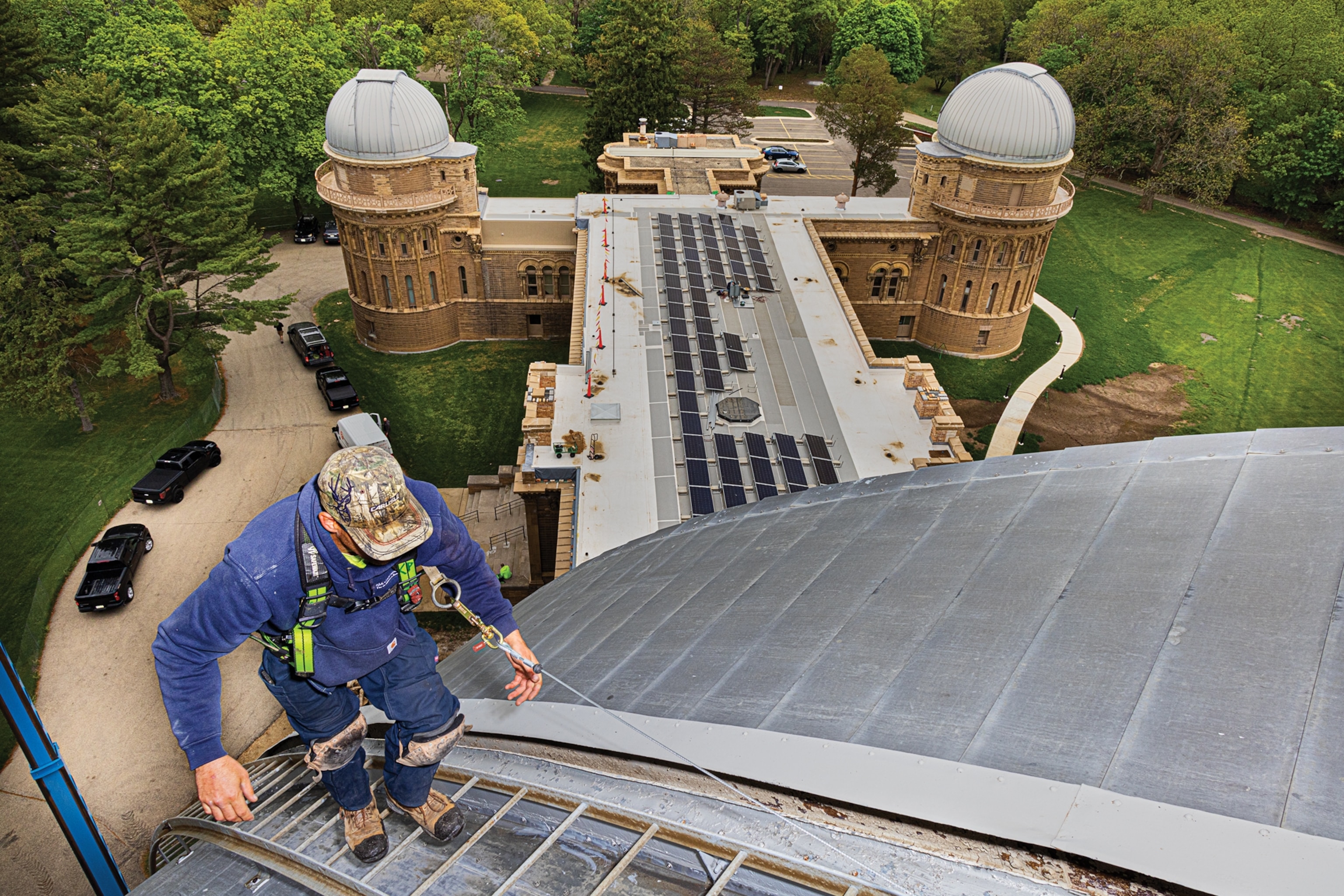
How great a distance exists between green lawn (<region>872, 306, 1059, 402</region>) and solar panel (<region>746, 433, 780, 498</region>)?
20.4m

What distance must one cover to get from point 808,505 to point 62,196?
4547 cm

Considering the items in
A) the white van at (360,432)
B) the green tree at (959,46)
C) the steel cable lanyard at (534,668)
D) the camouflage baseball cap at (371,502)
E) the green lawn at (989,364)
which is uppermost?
the green tree at (959,46)

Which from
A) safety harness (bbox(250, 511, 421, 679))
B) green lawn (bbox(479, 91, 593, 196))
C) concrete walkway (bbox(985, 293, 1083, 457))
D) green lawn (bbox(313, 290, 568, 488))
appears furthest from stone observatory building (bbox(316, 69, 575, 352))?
safety harness (bbox(250, 511, 421, 679))

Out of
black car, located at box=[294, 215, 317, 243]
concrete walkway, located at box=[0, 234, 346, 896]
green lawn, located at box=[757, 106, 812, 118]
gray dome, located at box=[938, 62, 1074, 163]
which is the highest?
gray dome, located at box=[938, 62, 1074, 163]

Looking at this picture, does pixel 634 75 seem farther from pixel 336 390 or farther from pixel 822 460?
pixel 822 460

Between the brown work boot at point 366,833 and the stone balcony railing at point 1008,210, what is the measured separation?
4536 centimetres

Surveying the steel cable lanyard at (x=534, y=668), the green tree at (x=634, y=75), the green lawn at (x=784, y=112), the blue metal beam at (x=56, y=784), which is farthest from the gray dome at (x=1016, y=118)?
the blue metal beam at (x=56, y=784)

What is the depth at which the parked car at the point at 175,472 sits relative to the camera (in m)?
34.7

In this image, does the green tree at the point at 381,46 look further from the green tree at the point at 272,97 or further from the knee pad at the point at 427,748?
the knee pad at the point at 427,748

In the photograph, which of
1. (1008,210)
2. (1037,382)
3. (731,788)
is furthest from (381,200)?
(731,788)

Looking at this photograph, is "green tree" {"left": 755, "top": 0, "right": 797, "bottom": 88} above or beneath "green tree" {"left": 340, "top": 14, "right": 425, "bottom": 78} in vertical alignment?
above

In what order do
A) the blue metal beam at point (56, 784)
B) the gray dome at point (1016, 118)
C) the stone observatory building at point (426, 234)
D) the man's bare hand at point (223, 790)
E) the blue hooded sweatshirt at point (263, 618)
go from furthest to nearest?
the gray dome at point (1016, 118)
the stone observatory building at point (426, 234)
the blue metal beam at point (56, 784)
the man's bare hand at point (223, 790)
the blue hooded sweatshirt at point (263, 618)

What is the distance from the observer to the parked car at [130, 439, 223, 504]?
34688 millimetres

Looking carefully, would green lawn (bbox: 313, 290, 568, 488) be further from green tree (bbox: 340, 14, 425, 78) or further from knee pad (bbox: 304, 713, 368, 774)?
knee pad (bbox: 304, 713, 368, 774)
